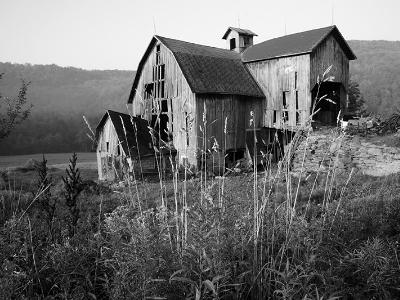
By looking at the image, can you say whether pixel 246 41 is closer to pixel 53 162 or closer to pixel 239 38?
pixel 239 38

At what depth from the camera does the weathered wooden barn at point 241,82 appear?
69.8 ft

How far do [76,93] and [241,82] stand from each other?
318 feet

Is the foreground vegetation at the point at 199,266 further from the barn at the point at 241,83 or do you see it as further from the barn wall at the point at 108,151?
the barn wall at the point at 108,151

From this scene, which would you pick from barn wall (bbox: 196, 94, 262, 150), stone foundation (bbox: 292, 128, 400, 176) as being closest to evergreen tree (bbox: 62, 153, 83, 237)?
stone foundation (bbox: 292, 128, 400, 176)

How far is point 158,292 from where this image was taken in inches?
119

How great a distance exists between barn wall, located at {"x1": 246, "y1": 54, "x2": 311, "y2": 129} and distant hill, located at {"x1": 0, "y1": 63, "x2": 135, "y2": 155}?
53.3 metres

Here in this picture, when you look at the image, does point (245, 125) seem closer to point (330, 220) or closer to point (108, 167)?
point (108, 167)

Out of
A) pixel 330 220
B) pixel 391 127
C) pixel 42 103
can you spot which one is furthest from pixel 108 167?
pixel 42 103

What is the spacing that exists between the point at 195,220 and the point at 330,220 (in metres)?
2.22

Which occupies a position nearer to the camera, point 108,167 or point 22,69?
point 108,167

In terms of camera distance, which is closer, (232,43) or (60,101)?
(232,43)

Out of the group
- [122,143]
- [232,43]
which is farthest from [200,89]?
[232,43]

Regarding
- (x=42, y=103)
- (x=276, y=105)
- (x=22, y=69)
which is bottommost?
(x=276, y=105)

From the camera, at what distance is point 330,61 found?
22.2 metres
